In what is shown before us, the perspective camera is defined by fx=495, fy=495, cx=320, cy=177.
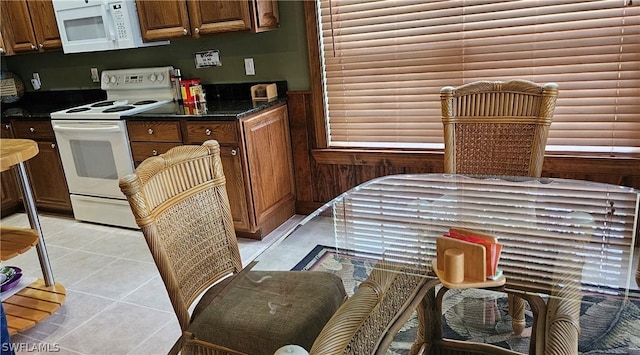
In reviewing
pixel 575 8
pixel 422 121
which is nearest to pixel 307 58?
pixel 422 121

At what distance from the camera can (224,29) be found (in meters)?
Answer: 3.18

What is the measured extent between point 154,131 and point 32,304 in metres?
1.26

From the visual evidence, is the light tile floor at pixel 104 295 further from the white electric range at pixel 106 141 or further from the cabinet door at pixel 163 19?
the cabinet door at pixel 163 19

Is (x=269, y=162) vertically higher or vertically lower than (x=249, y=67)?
lower

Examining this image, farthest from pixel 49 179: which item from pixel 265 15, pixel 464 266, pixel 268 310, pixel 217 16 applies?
pixel 464 266

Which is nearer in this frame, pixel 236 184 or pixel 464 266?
pixel 464 266

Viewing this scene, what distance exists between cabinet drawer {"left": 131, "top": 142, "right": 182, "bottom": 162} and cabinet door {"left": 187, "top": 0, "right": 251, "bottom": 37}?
0.77m

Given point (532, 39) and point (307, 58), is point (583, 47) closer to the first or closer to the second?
point (532, 39)

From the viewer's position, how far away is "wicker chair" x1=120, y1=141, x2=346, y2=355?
1.46 m

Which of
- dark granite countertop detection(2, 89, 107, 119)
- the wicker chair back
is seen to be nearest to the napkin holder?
the wicker chair back

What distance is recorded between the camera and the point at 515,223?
1.72 metres

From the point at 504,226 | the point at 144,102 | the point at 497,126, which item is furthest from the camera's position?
the point at 144,102

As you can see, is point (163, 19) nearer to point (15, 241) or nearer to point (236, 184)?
point (236, 184)

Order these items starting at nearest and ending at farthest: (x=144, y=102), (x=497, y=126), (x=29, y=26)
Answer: (x=497, y=126), (x=144, y=102), (x=29, y=26)
